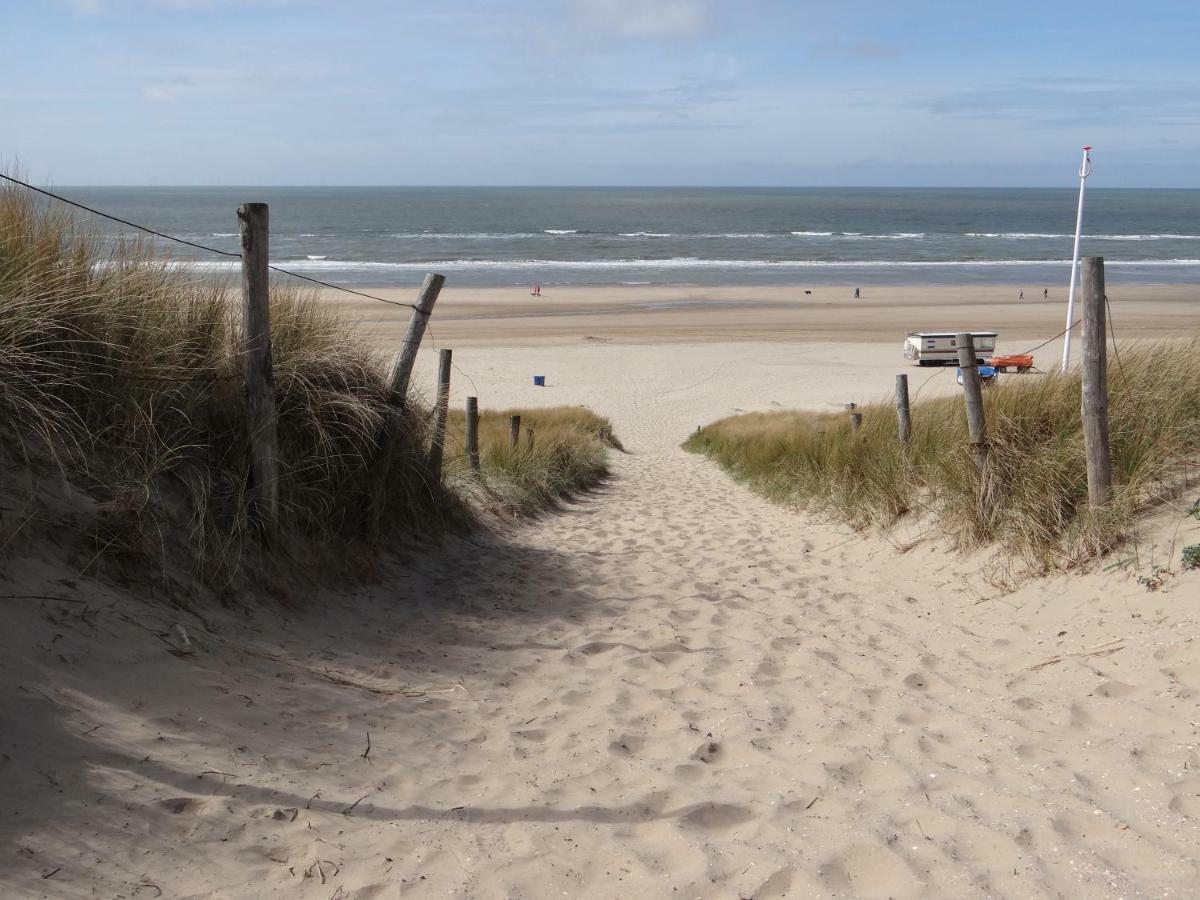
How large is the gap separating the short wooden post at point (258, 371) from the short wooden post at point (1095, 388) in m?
4.64

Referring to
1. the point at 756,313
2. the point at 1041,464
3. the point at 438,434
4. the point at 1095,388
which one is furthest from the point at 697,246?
the point at 1095,388

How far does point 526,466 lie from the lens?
10.3m

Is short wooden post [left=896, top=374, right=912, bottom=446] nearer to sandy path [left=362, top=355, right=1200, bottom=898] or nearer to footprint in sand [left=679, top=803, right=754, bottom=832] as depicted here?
sandy path [left=362, top=355, right=1200, bottom=898]

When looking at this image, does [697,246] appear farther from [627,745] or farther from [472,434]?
[627,745]

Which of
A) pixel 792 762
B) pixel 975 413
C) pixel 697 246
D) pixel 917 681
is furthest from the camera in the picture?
pixel 697 246

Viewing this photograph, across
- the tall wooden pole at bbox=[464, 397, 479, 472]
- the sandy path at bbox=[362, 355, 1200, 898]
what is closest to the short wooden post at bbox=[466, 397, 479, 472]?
the tall wooden pole at bbox=[464, 397, 479, 472]

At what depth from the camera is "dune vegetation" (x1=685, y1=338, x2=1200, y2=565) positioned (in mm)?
5668

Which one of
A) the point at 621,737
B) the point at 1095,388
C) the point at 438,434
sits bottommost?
the point at 621,737

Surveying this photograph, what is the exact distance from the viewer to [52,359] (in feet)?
14.8

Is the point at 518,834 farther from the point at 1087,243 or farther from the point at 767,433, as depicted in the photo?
the point at 1087,243

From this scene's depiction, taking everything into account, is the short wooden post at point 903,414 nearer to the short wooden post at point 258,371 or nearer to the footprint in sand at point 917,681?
the footprint in sand at point 917,681

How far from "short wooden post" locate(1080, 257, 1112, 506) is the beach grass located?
4957 millimetres

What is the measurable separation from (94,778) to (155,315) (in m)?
2.96

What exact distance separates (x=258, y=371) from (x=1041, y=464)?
15.9 feet
